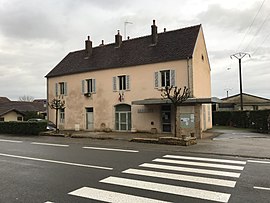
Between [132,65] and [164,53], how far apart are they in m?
3.13

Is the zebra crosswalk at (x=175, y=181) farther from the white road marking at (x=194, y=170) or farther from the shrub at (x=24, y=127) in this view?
the shrub at (x=24, y=127)

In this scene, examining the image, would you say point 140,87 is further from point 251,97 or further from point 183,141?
point 251,97

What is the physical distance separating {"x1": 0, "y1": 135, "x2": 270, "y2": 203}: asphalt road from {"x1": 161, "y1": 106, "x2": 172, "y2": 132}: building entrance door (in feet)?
38.8

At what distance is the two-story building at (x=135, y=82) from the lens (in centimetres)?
2198

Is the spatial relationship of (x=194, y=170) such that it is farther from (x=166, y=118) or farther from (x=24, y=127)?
(x=24, y=127)

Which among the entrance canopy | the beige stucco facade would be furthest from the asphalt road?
the beige stucco facade

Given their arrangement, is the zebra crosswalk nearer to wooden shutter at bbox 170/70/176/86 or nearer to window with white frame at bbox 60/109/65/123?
wooden shutter at bbox 170/70/176/86

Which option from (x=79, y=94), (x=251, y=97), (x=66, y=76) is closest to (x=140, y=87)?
(x=79, y=94)

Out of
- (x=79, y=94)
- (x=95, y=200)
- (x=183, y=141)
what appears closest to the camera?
(x=95, y=200)

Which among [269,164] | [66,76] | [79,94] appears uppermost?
[66,76]

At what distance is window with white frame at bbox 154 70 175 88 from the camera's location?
22.5 m

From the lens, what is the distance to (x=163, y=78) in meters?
23.0

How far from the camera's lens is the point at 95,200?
18.1 feet

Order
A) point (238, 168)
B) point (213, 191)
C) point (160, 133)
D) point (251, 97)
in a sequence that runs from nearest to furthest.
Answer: point (213, 191) < point (238, 168) < point (160, 133) < point (251, 97)
